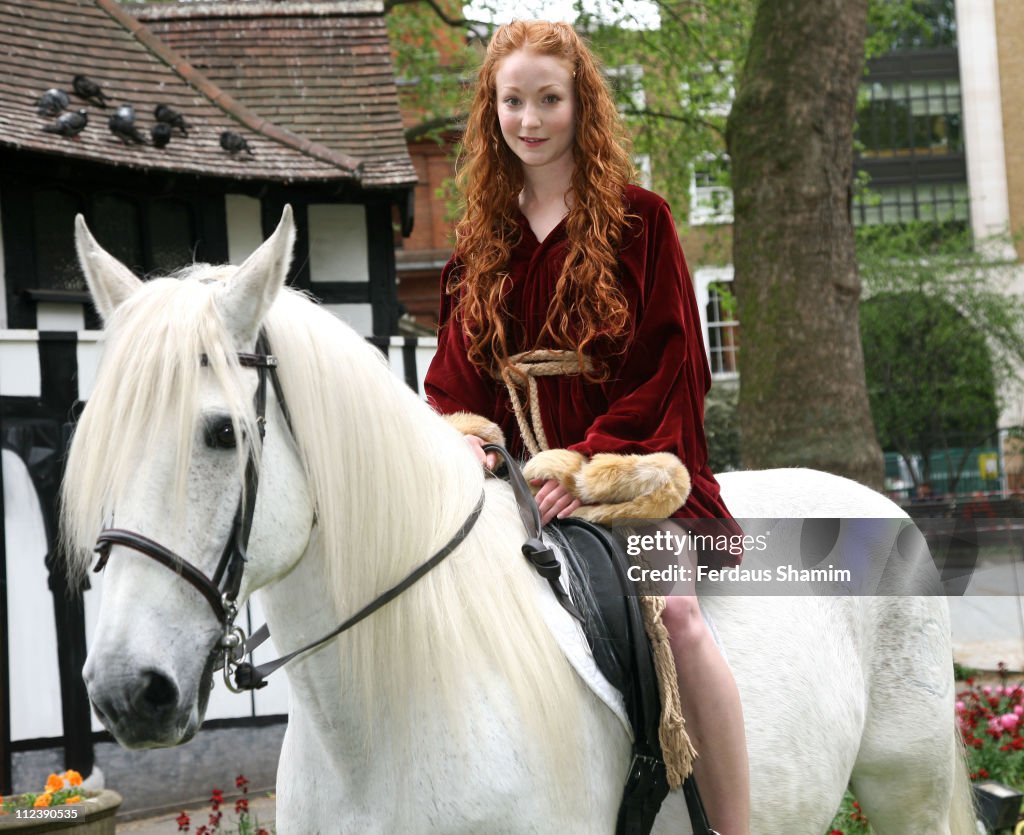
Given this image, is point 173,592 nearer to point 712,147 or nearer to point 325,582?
point 325,582

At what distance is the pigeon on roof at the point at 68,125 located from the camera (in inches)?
325

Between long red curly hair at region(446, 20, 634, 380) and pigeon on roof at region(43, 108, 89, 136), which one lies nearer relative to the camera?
long red curly hair at region(446, 20, 634, 380)

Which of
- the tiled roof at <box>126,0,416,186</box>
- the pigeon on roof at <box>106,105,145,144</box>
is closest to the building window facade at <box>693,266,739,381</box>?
the tiled roof at <box>126,0,416,186</box>

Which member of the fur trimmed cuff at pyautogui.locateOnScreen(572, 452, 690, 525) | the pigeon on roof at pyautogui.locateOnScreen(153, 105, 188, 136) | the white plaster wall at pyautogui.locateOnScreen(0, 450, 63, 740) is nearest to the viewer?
the fur trimmed cuff at pyautogui.locateOnScreen(572, 452, 690, 525)

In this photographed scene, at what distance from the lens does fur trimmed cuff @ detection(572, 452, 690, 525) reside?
2621 mm

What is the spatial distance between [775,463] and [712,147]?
969cm

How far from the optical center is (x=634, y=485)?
2627mm

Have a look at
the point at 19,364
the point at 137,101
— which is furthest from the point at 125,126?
the point at 19,364

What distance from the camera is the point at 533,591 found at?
2508mm

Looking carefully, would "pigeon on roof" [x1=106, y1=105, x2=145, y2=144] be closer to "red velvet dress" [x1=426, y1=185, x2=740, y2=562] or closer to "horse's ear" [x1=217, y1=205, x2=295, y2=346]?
"red velvet dress" [x1=426, y1=185, x2=740, y2=562]

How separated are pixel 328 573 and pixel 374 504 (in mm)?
168

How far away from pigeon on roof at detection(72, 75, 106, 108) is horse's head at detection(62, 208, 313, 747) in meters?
7.79

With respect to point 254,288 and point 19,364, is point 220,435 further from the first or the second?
point 19,364

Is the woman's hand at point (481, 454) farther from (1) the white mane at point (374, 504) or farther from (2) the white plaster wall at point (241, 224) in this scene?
(2) the white plaster wall at point (241, 224)
